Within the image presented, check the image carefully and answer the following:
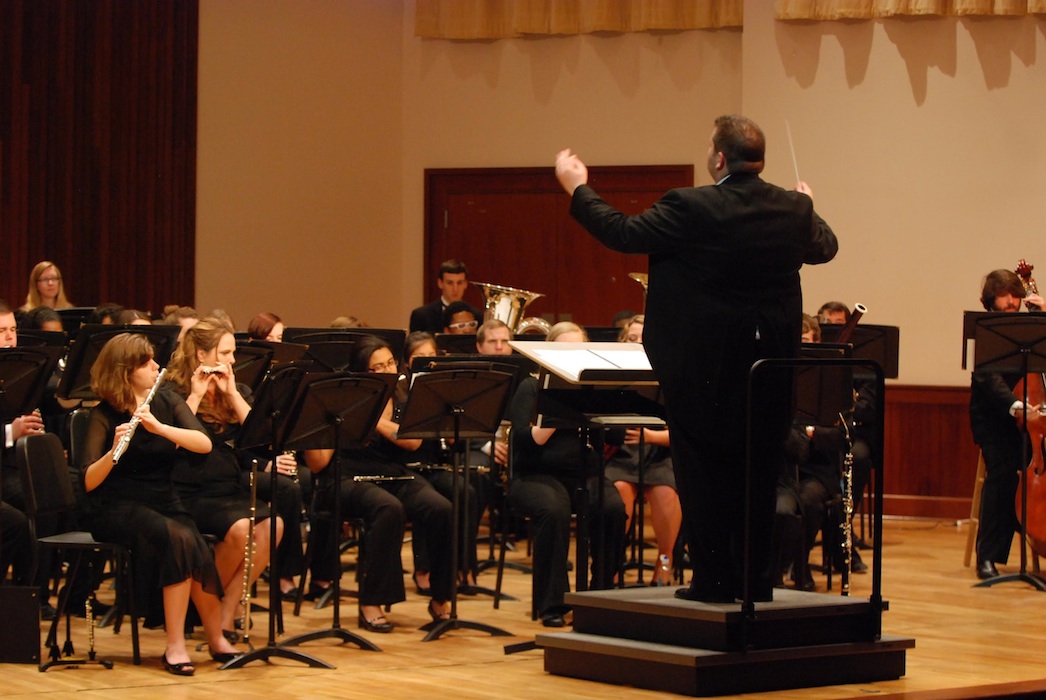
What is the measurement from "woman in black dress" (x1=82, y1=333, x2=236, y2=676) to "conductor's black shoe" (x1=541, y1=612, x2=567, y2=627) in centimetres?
126

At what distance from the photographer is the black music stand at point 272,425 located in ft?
16.0

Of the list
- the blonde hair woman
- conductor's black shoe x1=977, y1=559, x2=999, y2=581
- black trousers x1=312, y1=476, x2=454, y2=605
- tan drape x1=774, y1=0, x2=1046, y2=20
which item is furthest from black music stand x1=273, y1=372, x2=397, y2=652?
tan drape x1=774, y1=0, x2=1046, y2=20

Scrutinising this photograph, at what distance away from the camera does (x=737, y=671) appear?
4.04 meters

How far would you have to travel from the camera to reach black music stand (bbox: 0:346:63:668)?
489 centimetres

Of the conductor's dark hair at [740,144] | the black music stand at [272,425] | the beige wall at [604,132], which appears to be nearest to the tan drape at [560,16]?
the beige wall at [604,132]

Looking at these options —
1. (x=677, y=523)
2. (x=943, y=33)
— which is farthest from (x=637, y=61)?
(x=677, y=523)

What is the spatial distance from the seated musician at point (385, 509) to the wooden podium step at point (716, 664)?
134 cm

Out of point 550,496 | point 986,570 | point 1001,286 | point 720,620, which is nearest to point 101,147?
point 550,496

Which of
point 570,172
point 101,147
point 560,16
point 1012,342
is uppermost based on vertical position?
point 560,16

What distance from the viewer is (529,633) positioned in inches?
221

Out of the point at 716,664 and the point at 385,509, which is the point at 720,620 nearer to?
the point at 716,664

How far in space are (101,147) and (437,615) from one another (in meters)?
4.91

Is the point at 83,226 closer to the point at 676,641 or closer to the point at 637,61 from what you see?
the point at 637,61

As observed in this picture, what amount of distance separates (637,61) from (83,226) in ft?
12.8
